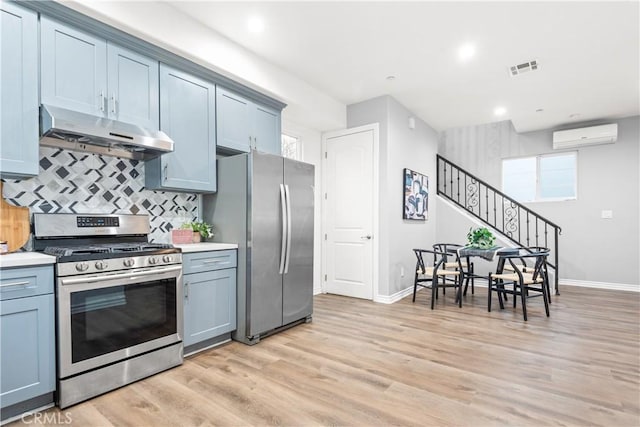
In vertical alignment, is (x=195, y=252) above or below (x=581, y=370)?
above

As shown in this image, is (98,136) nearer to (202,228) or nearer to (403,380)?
(202,228)

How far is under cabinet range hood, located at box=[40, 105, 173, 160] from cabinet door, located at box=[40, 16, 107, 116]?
11 cm

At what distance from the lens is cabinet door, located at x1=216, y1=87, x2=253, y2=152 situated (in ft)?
10.9

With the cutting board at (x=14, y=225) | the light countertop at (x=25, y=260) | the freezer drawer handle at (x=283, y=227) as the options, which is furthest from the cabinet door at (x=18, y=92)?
the freezer drawer handle at (x=283, y=227)

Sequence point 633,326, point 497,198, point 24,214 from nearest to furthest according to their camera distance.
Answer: point 24,214 < point 633,326 < point 497,198

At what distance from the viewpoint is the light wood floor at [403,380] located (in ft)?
6.38

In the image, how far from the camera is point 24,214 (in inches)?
90.3

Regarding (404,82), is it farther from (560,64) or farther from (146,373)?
(146,373)

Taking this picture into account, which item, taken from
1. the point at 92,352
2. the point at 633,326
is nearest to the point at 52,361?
the point at 92,352

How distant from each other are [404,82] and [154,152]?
3087 millimetres

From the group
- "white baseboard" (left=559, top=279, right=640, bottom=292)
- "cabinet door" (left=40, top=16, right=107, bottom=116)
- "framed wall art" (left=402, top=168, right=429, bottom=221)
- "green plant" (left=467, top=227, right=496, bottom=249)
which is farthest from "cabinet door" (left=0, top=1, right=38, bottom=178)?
"white baseboard" (left=559, top=279, right=640, bottom=292)

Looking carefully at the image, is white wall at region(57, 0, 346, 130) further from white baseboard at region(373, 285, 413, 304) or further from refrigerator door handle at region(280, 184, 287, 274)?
white baseboard at region(373, 285, 413, 304)

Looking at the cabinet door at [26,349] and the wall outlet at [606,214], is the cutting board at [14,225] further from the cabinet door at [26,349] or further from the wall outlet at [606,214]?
the wall outlet at [606,214]

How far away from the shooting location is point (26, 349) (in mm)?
1906
